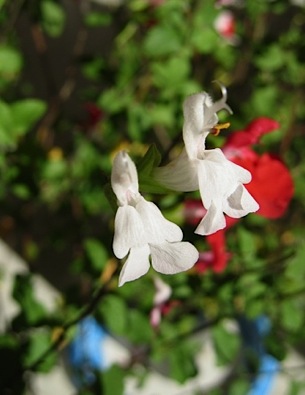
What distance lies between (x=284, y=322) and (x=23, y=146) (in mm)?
497

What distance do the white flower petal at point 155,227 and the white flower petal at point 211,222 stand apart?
18 mm

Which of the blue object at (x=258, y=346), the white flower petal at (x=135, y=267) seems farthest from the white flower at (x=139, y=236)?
the blue object at (x=258, y=346)

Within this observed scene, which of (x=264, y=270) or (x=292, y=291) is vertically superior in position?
(x=264, y=270)

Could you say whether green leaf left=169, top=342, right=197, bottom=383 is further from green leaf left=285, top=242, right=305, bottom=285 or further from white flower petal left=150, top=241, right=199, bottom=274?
white flower petal left=150, top=241, right=199, bottom=274

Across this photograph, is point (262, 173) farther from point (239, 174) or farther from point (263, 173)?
point (239, 174)

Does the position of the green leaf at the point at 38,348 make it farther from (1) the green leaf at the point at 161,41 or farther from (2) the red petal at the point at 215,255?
(1) the green leaf at the point at 161,41

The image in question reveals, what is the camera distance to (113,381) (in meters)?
0.87

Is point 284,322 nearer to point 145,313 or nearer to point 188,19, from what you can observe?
point 145,313

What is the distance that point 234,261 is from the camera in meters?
0.94

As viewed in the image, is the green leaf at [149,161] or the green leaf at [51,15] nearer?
the green leaf at [149,161]

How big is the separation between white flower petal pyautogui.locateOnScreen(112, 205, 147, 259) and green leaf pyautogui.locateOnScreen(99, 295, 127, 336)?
421 millimetres

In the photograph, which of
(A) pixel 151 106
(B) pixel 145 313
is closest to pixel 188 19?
(A) pixel 151 106

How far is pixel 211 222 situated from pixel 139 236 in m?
0.05

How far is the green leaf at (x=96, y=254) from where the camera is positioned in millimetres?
884
